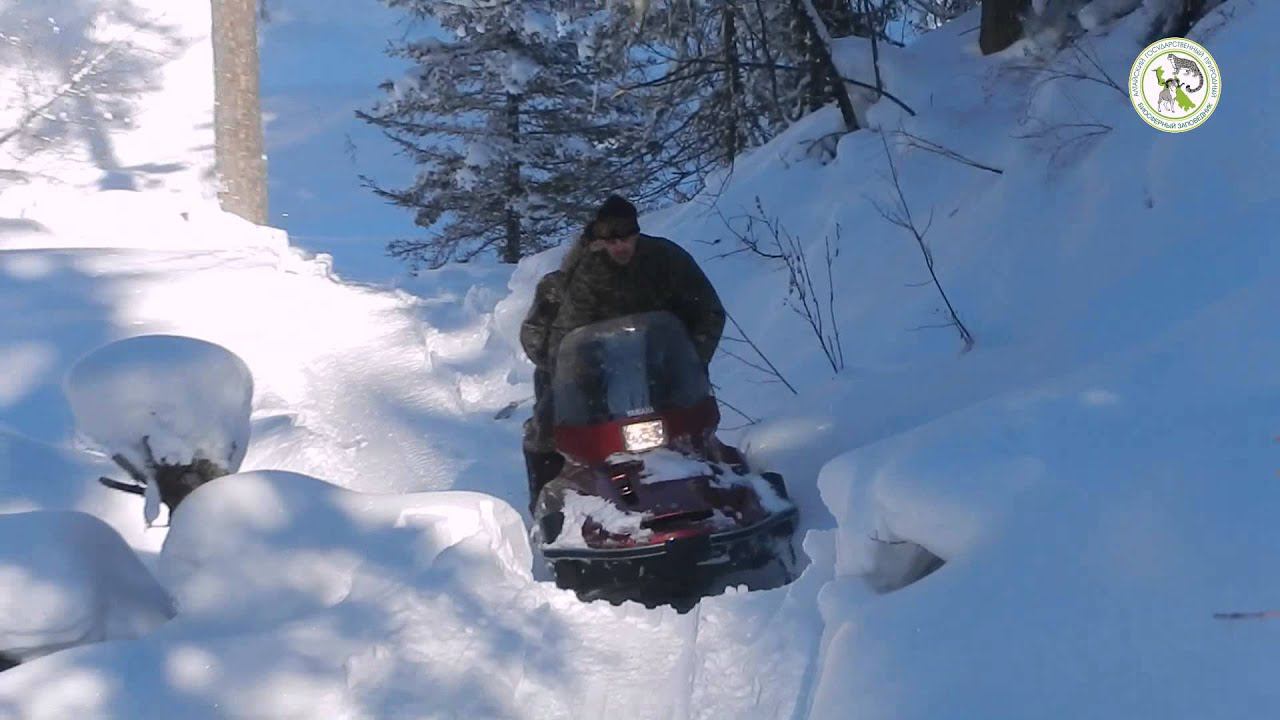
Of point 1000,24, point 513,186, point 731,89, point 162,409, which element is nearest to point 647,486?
point 162,409

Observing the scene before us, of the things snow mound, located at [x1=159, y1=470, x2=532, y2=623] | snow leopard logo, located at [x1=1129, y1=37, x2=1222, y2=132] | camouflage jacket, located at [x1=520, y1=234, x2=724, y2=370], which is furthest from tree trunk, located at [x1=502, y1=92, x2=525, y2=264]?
snow mound, located at [x1=159, y1=470, x2=532, y2=623]

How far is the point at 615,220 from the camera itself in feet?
18.5

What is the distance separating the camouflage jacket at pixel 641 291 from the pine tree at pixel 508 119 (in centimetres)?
983

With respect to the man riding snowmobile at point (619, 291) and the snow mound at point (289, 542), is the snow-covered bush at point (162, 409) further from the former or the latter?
the man riding snowmobile at point (619, 291)

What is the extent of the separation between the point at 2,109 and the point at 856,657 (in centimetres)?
2836

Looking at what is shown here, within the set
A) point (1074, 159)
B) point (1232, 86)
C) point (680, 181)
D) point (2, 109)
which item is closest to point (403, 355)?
point (680, 181)

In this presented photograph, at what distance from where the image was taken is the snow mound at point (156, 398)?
4.16m

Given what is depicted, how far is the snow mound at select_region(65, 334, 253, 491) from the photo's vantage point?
416 cm

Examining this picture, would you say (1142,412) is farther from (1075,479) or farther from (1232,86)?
(1232,86)

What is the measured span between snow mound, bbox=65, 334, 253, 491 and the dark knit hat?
2.01 meters

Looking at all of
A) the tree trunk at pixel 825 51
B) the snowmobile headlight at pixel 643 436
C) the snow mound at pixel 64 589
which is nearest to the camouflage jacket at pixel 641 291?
the snowmobile headlight at pixel 643 436

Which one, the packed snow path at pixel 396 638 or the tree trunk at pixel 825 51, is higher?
the tree trunk at pixel 825 51

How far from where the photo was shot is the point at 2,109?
84.8 feet

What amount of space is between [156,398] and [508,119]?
517 inches
